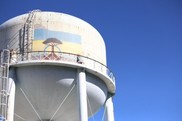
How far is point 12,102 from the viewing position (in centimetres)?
1730

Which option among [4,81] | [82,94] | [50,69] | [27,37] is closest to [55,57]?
[50,69]

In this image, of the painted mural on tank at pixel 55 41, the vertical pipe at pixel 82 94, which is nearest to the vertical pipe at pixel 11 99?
the painted mural on tank at pixel 55 41

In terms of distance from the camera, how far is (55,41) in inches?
745

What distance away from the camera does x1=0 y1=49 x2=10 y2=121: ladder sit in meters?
17.2

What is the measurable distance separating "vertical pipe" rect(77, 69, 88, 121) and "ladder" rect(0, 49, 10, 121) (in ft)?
11.5

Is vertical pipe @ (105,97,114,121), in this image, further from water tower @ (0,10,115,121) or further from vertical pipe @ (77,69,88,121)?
vertical pipe @ (77,69,88,121)

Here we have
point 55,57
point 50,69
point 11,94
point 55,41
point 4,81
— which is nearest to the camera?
point 11,94

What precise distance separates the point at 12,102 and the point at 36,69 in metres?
2.03

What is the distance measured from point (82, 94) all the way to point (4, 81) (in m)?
3.85

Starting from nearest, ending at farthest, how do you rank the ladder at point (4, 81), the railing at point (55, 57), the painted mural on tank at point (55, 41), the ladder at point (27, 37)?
1. the ladder at point (4, 81)
2. the railing at point (55, 57)
3. the ladder at point (27, 37)
4. the painted mural on tank at point (55, 41)

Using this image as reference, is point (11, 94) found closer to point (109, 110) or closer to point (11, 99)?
point (11, 99)

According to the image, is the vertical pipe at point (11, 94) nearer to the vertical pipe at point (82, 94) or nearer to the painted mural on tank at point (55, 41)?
the painted mural on tank at point (55, 41)

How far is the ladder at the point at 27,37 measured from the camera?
18641mm

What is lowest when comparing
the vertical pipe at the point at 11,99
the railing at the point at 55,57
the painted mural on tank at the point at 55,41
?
the vertical pipe at the point at 11,99
